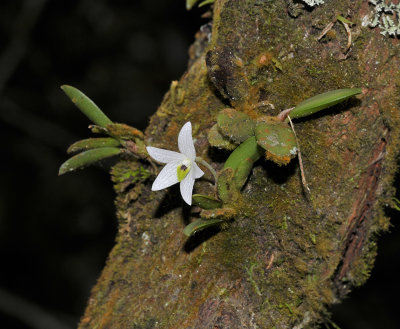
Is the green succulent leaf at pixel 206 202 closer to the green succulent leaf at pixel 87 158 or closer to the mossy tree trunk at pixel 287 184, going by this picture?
the mossy tree trunk at pixel 287 184

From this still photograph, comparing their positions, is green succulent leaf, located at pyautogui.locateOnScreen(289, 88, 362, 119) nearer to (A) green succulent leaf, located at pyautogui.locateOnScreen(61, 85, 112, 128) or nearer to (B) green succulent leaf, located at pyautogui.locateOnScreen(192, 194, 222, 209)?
Result: (B) green succulent leaf, located at pyautogui.locateOnScreen(192, 194, 222, 209)

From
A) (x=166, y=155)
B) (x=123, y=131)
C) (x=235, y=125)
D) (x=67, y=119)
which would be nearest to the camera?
(x=235, y=125)

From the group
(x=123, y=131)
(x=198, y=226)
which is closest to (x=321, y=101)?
(x=198, y=226)

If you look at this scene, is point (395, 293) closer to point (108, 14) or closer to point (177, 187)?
point (177, 187)

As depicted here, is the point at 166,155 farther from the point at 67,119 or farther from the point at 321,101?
the point at 67,119

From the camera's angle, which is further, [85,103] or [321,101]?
[85,103]

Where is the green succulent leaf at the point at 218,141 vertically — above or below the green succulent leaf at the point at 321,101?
below

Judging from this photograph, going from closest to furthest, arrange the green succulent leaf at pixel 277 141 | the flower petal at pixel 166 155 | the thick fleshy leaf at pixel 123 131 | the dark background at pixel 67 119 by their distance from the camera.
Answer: the green succulent leaf at pixel 277 141 → the flower petal at pixel 166 155 → the thick fleshy leaf at pixel 123 131 → the dark background at pixel 67 119

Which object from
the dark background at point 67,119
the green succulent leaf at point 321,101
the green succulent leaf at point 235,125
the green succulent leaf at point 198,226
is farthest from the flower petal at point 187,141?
the dark background at point 67,119
